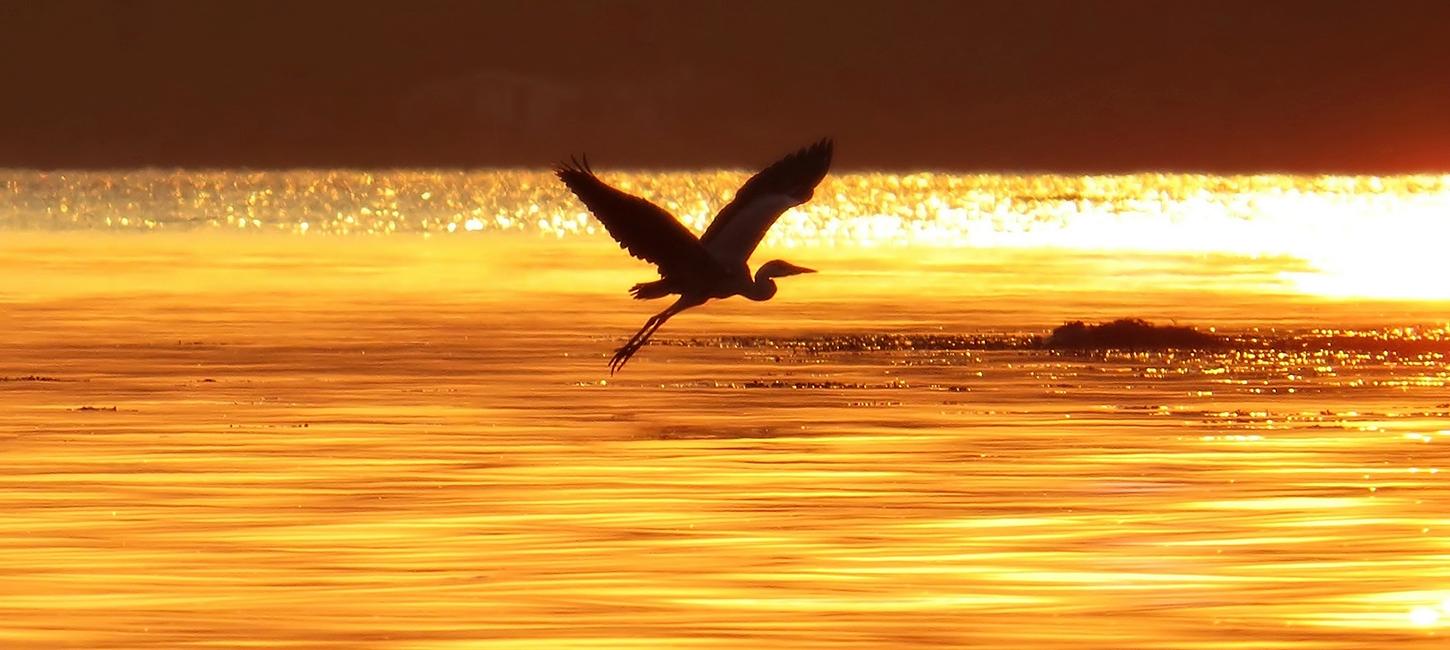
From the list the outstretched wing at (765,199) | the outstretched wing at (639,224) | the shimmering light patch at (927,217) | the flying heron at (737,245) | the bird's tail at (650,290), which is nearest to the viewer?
the outstretched wing at (639,224)

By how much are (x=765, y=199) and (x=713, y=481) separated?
7.90 feet

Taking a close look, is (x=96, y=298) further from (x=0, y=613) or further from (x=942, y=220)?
(x=942, y=220)

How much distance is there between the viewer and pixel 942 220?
12494 centimetres

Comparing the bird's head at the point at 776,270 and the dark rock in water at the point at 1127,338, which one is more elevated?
the dark rock in water at the point at 1127,338

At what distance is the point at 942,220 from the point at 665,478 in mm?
104612

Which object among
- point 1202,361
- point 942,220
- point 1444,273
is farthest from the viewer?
point 942,220

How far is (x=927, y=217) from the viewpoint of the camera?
13150 centimetres

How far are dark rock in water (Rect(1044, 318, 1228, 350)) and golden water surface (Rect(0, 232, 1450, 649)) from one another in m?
1.17

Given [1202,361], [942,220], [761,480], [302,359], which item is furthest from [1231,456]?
[942,220]

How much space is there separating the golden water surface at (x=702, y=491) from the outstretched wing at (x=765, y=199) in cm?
141

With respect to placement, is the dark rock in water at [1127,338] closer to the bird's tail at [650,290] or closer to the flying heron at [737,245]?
the flying heron at [737,245]

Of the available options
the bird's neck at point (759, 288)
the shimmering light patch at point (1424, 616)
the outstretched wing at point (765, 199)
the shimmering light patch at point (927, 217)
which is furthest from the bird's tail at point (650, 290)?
the shimmering light patch at point (927, 217)

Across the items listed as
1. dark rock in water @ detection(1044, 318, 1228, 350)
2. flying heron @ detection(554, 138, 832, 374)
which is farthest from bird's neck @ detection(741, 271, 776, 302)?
dark rock in water @ detection(1044, 318, 1228, 350)

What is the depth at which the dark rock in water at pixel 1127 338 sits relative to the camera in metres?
33.6
